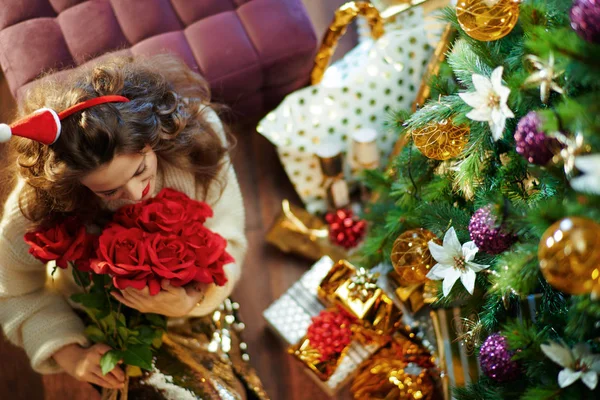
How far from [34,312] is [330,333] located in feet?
2.23

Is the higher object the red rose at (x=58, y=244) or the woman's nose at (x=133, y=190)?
the woman's nose at (x=133, y=190)

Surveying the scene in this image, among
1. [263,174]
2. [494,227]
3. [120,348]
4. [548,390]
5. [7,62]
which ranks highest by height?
[7,62]

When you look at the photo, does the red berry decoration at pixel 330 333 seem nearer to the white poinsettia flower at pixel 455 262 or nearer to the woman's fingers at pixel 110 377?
the woman's fingers at pixel 110 377

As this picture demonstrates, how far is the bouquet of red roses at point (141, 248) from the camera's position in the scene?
105 centimetres

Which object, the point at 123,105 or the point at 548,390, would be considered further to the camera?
the point at 123,105

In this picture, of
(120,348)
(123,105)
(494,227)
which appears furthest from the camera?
(120,348)

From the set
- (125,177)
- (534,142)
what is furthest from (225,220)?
(534,142)

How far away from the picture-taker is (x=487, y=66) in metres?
0.92

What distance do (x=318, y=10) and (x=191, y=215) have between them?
1340 mm

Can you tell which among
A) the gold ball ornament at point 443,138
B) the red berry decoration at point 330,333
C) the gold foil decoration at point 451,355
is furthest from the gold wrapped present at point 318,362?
the gold ball ornament at point 443,138

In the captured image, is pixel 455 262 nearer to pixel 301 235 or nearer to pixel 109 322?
pixel 109 322

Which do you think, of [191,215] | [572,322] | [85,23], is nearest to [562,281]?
[572,322]

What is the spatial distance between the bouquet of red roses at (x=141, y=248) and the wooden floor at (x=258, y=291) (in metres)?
0.52

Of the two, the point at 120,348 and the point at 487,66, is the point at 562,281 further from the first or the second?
the point at 120,348
